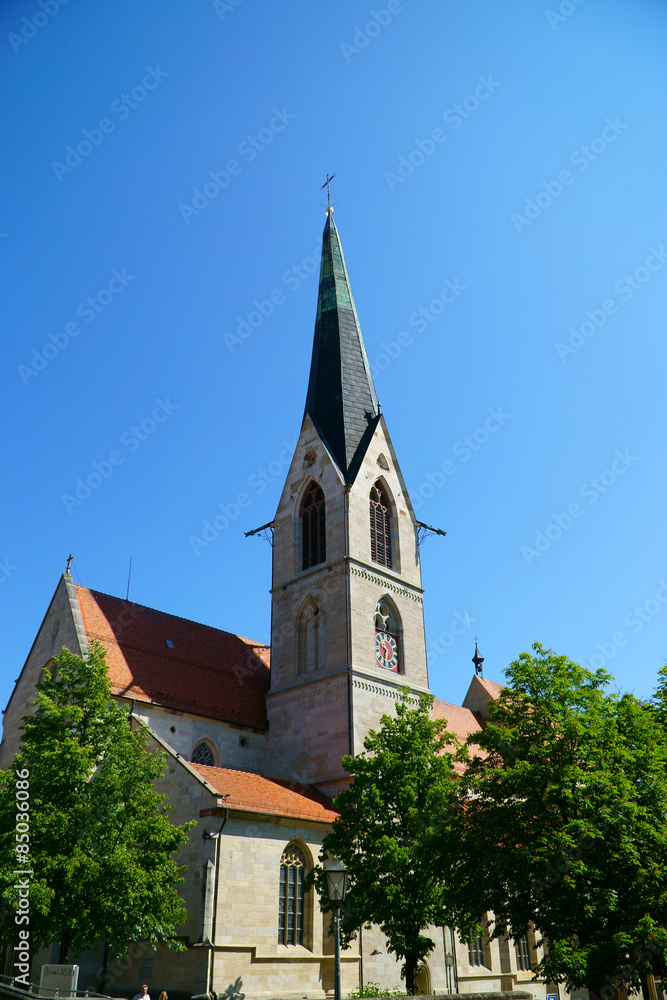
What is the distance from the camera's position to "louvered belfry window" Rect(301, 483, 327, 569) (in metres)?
32.3

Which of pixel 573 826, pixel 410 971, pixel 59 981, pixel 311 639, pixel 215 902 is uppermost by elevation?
pixel 311 639

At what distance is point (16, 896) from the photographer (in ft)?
53.5

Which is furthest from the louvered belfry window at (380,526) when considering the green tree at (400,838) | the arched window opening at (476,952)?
the arched window opening at (476,952)

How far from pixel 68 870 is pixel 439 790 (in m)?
8.99

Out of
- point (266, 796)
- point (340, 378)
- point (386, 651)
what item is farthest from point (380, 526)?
point (266, 796)

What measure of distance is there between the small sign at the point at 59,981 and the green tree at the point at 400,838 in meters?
5.59

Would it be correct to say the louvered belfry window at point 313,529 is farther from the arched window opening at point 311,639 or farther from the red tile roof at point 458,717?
the red tile roof at point 458,717

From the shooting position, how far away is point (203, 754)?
2858cm

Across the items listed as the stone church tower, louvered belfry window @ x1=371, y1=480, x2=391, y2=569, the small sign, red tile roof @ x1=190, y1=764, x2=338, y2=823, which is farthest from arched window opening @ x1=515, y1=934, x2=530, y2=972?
the small sign

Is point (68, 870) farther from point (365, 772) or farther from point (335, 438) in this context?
point (335, 438)

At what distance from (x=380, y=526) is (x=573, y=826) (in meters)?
18.4

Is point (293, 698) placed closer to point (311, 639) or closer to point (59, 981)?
point (311, 639)

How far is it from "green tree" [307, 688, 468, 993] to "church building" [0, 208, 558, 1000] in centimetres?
216

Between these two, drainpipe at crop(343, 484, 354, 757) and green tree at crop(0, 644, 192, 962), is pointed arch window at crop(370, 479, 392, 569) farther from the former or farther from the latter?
green tree at crop(0, 644, 192, 962)
